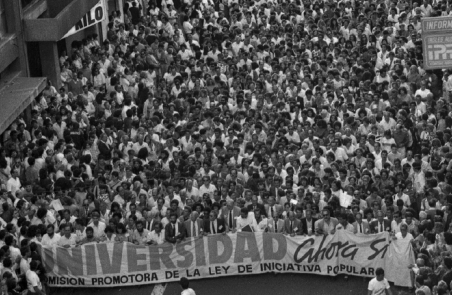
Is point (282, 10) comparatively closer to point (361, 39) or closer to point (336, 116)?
point (361, 39)

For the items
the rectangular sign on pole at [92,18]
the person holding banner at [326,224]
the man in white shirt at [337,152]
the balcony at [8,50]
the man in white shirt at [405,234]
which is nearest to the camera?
the man in white shirt at [405,234]

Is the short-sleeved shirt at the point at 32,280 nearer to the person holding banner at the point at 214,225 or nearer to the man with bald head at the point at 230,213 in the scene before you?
the person holding banner at the point at 214,225

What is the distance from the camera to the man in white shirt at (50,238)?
23.8 m

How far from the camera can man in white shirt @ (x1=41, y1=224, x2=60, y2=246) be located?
23.8 meters

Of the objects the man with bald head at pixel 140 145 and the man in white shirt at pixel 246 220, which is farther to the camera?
the man with bald head at pixel 140 145

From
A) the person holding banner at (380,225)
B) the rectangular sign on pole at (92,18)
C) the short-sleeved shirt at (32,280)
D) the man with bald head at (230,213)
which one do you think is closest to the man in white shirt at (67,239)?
the short-sleeved shirt at (32,280)

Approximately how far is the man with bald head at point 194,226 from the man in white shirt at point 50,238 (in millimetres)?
2507

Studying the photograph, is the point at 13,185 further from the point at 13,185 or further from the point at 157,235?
the point at 157,235

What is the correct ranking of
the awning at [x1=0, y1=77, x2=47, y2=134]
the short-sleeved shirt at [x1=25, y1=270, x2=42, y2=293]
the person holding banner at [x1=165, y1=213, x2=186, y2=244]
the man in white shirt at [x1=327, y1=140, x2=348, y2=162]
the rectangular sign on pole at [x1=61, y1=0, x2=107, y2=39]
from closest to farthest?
the short-sleeved shirt at [x1=25, y1=270, x2=42, y2=293] → the person holding banner at [x1=165, y1=213, x2=186, y2=244] → the man in white shirt at [x1=327, y1=140, x2=348, y2=162] → the awning at [x1=0, y1=77, x2=47, y2=134] → the rectangular sign on pole at [x1=61, y1=0, x2=107, y2=39]

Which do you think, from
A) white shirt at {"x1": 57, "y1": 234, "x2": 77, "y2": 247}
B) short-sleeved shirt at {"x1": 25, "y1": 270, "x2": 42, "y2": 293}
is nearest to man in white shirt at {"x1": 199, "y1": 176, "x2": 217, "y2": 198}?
white shirt at {"x1": 57, "y1": 234, "x2": 77, "y2": 247}

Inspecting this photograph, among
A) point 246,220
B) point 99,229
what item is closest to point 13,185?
point 99,229

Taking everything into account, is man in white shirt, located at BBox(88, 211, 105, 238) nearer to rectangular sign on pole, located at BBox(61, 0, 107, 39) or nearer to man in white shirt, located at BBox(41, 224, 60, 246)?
man in white shirt, located at BBox(41, 224, 60, 246)

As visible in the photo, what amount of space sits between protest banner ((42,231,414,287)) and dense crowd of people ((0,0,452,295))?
25cm

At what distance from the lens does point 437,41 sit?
28141 millimetres
